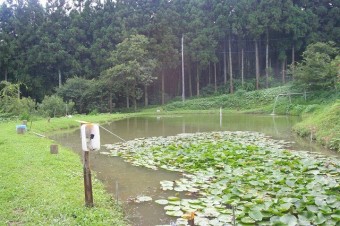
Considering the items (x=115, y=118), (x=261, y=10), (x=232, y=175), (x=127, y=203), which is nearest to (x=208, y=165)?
(x=232, y=175)

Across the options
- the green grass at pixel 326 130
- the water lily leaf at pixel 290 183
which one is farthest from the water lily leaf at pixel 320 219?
the green grass at pixel 326 130

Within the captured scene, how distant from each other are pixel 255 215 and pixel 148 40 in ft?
101

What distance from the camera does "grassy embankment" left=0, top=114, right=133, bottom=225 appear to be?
4621mm

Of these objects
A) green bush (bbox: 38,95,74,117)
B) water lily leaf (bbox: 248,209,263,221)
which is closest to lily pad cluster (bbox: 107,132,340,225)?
water lily leaf (bbox: 248,209,263,221)

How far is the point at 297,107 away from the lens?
933 inches

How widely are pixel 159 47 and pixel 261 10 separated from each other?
1158 centimetres

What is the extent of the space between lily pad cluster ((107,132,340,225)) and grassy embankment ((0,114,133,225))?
120cm

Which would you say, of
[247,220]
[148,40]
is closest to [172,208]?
[247,220]

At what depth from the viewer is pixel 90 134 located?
516 centimetres

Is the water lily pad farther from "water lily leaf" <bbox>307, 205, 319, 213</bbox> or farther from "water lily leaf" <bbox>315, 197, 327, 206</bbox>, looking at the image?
"water lily leaf" <bbox>315, 197, 327, 206</bbox>

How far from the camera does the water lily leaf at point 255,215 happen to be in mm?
4476

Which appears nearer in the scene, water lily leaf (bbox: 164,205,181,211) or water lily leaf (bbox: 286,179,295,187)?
water lily leaf (bbox: 164,205,181,211)

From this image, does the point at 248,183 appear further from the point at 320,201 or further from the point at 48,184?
the point at 48,184

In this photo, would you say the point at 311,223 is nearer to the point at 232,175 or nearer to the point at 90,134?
the point at 232,175
